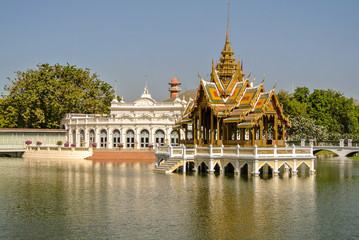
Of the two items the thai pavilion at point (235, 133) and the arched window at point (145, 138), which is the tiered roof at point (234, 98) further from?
the arched window at point (145, 138)

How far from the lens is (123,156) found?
5628 centimetres

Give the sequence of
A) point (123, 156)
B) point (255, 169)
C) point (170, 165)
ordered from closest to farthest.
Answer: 1. point (255, 169)
2. point (170, 165)
3. point (123, 156)

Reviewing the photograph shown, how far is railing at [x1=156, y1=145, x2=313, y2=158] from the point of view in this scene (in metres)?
32.3

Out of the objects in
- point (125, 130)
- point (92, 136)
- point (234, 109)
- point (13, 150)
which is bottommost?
point (13, 150)

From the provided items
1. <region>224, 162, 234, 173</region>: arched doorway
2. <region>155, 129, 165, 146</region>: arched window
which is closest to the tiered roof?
<region>224, 162, 234, 173</region>: arched doorway

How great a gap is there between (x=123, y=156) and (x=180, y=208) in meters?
35.7

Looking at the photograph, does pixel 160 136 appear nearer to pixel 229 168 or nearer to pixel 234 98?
pixel 229 168

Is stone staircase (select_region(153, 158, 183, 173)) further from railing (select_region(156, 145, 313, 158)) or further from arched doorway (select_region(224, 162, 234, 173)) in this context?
arched doorway (select_region(224, 162, 234, 173))

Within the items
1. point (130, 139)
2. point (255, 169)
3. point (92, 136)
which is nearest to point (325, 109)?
point (130, 139)

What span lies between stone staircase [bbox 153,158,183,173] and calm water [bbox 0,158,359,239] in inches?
118

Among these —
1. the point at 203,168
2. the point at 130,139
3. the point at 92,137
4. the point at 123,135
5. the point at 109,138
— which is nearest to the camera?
the point at 203,168

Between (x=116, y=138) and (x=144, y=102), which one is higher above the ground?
(x=144, y=102)

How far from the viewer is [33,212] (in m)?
20.4

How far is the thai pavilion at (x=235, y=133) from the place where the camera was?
109 ft
